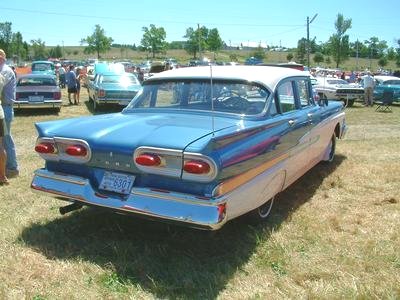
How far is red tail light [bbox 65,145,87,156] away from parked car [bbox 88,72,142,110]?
1106 centimetres

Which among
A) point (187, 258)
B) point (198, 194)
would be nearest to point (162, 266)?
point (187, 258)

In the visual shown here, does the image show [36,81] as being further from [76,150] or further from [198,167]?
[198,167]

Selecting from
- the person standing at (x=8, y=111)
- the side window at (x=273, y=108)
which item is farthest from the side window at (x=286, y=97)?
the person standing at (x=8, y=111)

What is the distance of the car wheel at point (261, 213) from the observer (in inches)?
180

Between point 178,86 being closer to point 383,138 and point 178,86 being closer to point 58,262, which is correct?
point 58,262

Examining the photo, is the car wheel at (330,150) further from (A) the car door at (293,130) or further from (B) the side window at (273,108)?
(B) the side window at (273,108)

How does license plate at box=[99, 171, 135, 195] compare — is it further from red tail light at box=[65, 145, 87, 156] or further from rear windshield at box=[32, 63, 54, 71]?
rear windshield at box=[32, 63, 54, 71]

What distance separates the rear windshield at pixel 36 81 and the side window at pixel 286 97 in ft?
37.3

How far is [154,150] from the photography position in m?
3.61

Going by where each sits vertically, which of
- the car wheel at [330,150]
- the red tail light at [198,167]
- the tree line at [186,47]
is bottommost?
the car wheel at [330,150]

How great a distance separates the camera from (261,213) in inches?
185

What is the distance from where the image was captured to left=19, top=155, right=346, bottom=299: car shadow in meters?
3.55

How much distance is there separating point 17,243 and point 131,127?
1.45m

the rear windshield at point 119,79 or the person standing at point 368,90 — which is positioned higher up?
the rear windshield at point 119,79
